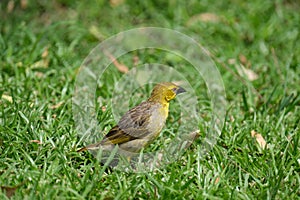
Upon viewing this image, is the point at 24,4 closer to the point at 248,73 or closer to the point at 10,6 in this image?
the point at 10,6

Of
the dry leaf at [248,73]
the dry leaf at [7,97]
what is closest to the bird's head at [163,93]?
the dry leaf at [7,97]

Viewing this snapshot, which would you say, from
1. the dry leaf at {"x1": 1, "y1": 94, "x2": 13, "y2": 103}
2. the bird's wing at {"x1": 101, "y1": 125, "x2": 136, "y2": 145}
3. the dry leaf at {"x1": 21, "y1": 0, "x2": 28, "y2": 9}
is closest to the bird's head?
the bird's wing at {"x1": 101, "y1": 125, "x2": 136, "y2": 145}

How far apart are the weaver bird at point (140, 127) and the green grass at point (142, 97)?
0.21 meters

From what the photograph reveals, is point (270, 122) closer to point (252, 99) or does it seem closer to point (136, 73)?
point (252, 99)

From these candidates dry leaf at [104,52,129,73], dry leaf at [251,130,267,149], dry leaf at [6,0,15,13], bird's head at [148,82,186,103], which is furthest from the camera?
dry leaf at [6,0,15,13]

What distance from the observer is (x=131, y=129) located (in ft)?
14.7

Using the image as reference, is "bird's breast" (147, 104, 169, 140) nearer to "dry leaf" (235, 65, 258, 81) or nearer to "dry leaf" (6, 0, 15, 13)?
"dry leaf" (235, 65, 258, 81)

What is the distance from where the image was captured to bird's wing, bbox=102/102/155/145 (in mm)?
4441

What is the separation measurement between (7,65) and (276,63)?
2.78 m

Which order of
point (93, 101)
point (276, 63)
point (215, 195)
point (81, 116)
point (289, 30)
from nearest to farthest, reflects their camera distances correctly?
point (215, 195) < point (81, 116) < point (93, 101) < point (276, 63) < point (289, 30)

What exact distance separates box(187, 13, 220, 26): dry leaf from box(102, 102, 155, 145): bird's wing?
331cm

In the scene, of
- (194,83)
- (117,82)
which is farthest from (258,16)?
(117,82)

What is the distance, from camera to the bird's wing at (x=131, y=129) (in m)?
4.44

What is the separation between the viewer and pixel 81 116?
16.4 feet
